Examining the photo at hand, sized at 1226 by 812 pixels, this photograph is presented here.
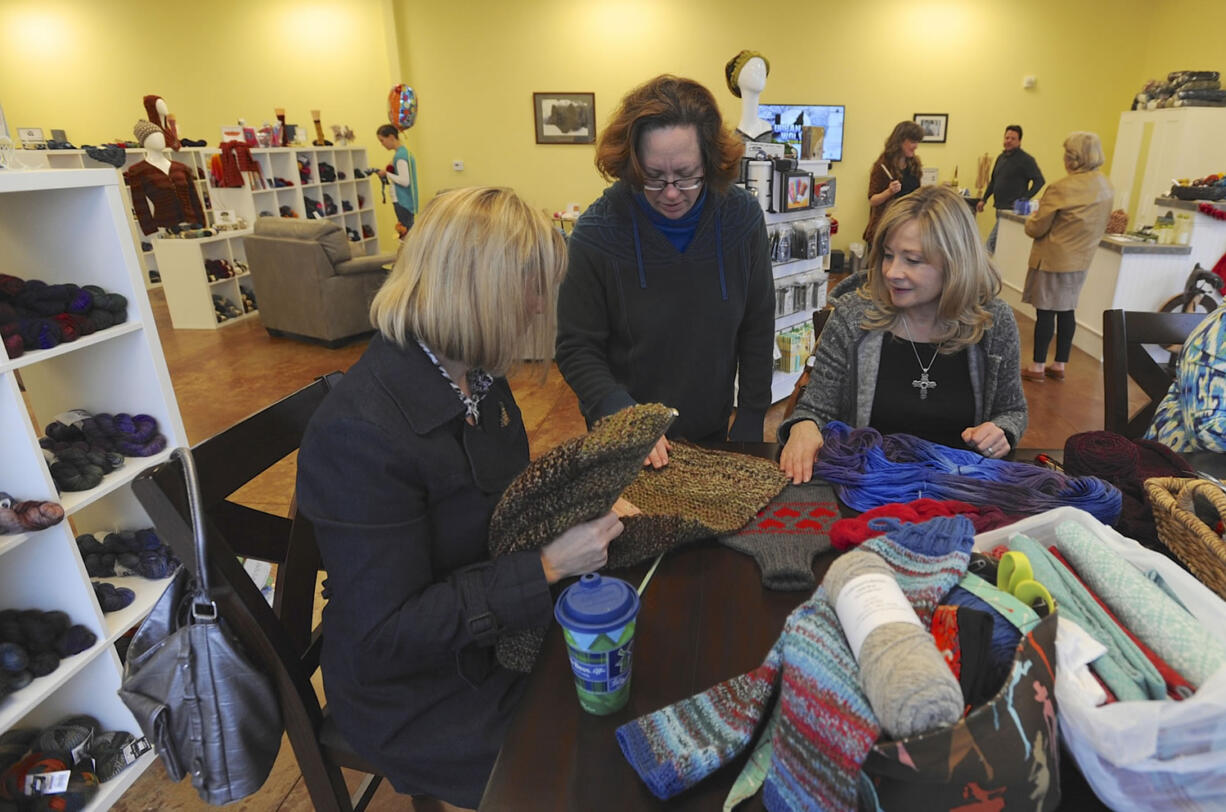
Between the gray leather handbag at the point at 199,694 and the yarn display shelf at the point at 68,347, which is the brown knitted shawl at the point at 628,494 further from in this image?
the yarn display shelf at the point at 68,347

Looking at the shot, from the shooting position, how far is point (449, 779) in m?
1.10

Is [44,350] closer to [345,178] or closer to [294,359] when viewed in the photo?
[294,359]

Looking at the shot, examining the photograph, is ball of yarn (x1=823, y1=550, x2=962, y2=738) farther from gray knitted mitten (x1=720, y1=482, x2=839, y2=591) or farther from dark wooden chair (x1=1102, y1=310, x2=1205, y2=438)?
dark wooden chair (x1=1102, y1=310, x2=1205, y2=438)

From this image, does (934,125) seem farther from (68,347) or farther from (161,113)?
(68,347)

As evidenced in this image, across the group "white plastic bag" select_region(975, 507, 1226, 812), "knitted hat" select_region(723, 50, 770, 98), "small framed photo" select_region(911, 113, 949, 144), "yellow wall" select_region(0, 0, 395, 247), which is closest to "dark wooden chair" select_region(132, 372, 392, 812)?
"white plastic bag" select_region(975, 507, 1226, 812)

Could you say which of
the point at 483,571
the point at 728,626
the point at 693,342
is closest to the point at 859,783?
the point at 728,626

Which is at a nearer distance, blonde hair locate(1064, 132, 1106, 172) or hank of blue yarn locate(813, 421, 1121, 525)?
hank of blue yarn locate(813, 421, 1121, 525)

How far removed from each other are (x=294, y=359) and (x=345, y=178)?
3.58m

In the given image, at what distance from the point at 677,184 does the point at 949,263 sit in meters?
0.59

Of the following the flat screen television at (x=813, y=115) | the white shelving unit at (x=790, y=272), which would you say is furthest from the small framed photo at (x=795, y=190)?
the flat screen television at (x=813, y=115)

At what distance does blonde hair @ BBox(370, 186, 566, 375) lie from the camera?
1.01m

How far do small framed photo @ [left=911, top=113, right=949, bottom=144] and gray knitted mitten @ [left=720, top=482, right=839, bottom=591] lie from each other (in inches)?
310

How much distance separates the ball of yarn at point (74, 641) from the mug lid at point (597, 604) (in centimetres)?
152

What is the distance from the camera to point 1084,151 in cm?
423
